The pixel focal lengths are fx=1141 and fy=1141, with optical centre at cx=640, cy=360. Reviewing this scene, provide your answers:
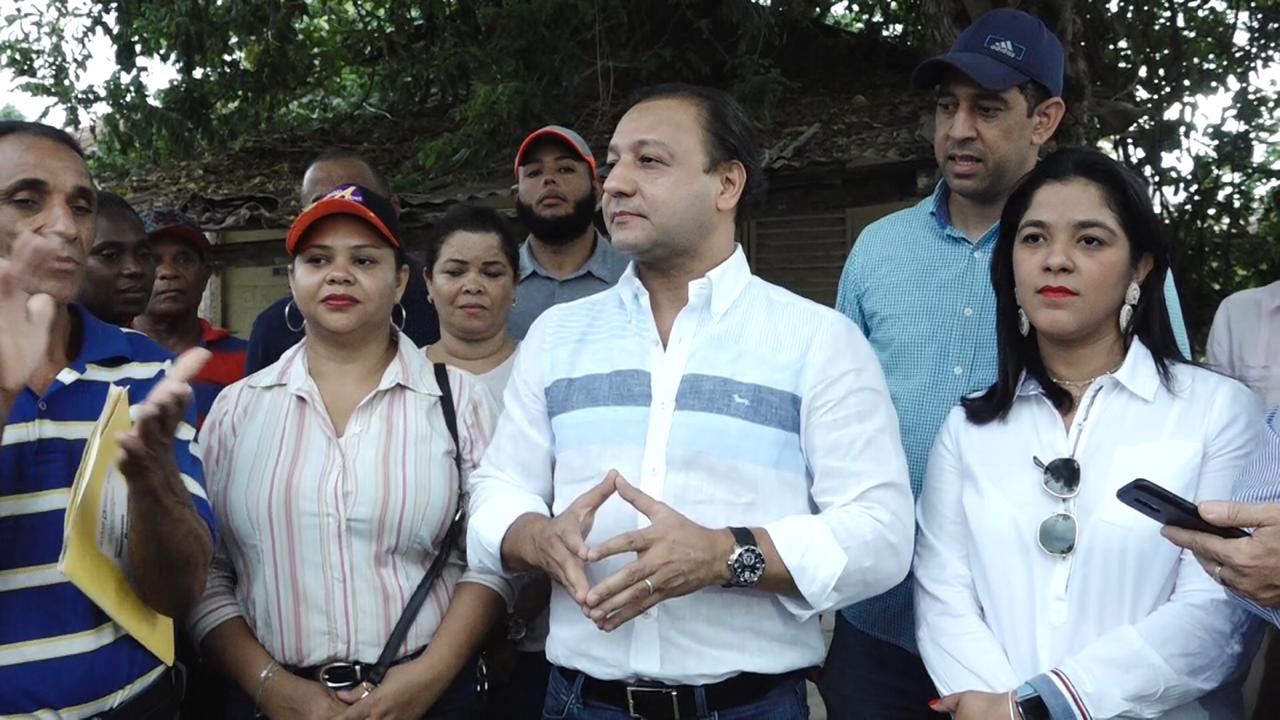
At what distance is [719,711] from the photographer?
7.71ft

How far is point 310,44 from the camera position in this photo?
1002 cm

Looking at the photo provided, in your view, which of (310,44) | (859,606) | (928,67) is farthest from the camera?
(310,44)

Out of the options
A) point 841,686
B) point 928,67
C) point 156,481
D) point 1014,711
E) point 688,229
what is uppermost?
point 928,67

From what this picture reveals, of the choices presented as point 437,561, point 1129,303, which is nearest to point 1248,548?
point 1129,303

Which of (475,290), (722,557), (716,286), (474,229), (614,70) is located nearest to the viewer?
(722,557)

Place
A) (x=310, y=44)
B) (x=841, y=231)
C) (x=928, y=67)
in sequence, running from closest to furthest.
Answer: (x=928, y=67) → (x=841, y=231) → (x=310, y=44)

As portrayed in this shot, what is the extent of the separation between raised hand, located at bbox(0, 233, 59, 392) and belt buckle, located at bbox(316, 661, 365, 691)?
1.01 metres

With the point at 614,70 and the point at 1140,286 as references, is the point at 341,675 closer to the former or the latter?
the point at 1140,286

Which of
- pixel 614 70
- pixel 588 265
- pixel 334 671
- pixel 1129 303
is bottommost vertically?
pixel 334 671

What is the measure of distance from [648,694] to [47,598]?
1.23 m

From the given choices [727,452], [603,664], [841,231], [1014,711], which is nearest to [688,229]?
[727,452]

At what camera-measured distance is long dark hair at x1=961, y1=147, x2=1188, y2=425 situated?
2578 mm

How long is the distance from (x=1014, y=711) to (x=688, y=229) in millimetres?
1240

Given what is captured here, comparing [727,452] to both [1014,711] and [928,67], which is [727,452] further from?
[928,67]
